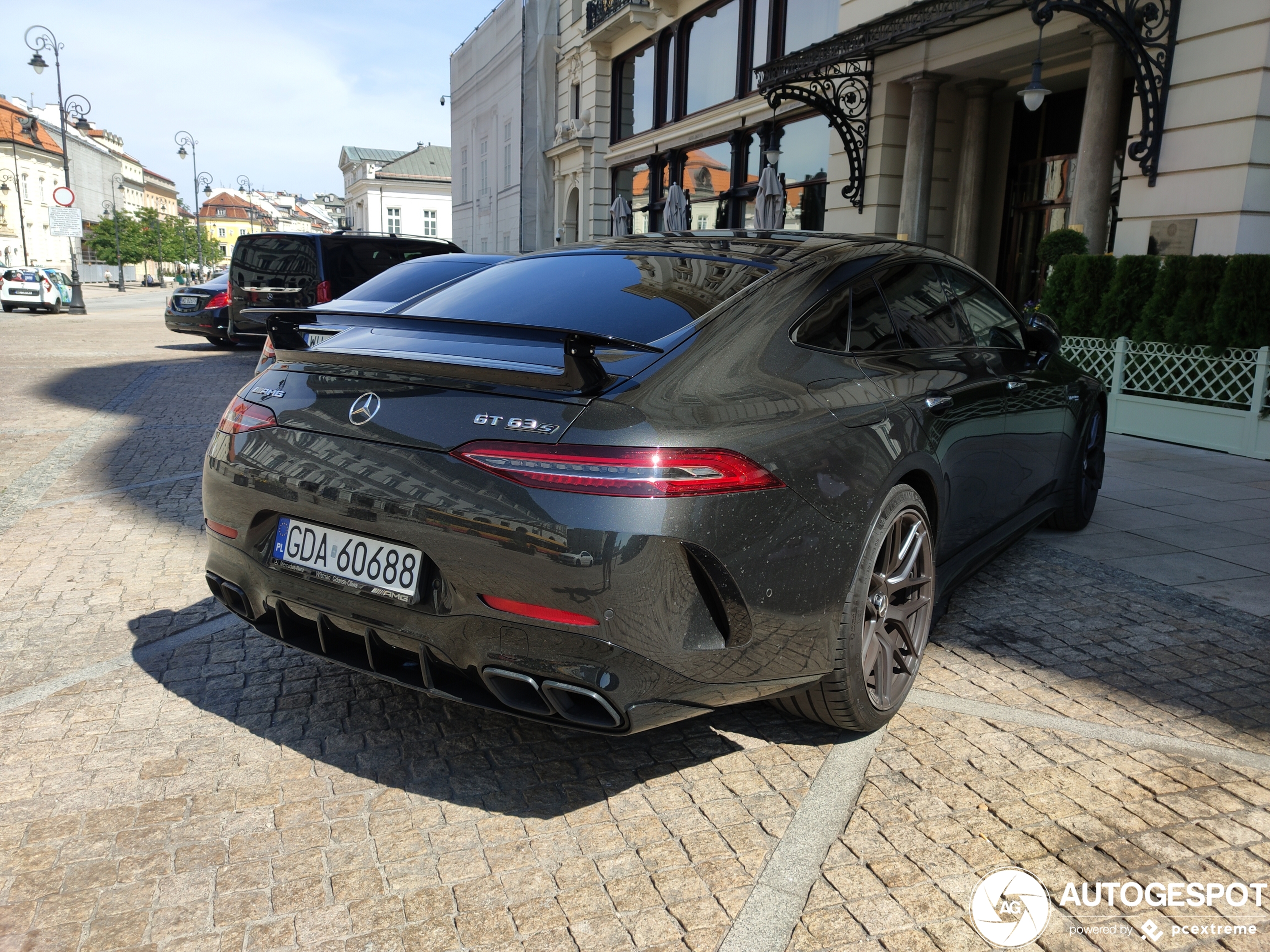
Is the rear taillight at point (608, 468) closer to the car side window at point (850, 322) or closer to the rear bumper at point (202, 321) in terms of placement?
the car side window at point (850, 322)

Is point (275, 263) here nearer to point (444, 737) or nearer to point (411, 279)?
point (411, 279)

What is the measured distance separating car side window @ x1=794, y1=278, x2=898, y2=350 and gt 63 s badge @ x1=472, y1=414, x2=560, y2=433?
2.91ft

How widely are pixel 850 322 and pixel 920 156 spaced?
42.5 ft

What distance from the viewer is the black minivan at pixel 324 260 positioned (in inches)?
532

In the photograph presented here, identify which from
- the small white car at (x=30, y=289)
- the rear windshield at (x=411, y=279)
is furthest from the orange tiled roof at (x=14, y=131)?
the rear windshield at (x=411, y=279)

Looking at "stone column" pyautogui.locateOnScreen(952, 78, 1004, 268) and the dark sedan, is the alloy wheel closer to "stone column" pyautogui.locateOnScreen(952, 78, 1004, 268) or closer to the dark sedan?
"stone column" pyautogui.locateOnScreen(952, 78, 1004, 268)

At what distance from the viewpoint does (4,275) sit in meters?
30.1

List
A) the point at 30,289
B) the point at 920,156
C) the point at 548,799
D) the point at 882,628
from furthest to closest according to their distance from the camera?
1. the point at 30,289
2. the point at 920,156
3. the point at 882,628
4. the point at 548,799

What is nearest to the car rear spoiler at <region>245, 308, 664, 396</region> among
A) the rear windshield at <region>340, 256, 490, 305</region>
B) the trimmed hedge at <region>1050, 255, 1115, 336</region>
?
the rear windshield at <region>340, 256, 490, 305</region>

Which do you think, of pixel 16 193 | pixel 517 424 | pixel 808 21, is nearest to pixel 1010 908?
pixel 517 424

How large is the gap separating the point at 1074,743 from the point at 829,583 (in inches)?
42.3

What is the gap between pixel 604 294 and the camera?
2.97 m

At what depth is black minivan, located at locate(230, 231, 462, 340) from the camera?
1352 cm

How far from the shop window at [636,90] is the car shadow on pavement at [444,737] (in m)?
24.0
